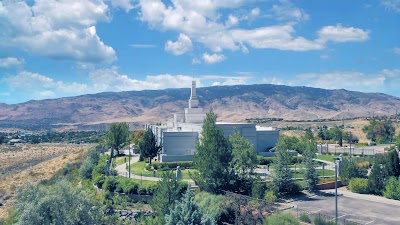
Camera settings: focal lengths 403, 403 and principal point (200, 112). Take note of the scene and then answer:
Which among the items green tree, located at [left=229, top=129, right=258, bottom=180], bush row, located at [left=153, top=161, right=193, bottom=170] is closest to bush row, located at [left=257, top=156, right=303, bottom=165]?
bush row, located at [left=153, top=161, right=193, bottom=170]

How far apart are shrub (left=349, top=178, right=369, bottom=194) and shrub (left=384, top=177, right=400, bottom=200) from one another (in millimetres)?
1817

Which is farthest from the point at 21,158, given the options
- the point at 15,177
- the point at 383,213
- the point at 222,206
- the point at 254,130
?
the point at 383,213

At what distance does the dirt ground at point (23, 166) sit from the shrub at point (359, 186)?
3045 centimetres

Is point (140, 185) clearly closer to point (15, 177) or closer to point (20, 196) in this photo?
point (20, 196)

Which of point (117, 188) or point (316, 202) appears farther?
point (117, 188)

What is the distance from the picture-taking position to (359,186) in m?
37.2

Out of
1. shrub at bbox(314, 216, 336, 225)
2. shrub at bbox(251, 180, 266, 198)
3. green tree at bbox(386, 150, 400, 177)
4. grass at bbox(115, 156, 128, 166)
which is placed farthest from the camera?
grass at bbox(115, 156, 128, 166)

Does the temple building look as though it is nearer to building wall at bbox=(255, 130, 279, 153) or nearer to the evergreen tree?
building wall at bbox=(255, 130, 279, 153)

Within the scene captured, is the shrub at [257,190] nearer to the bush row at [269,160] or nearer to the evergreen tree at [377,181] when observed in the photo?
the evergreen tree at [377,181]

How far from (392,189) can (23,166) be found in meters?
62.8

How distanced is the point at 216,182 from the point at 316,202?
334 inches

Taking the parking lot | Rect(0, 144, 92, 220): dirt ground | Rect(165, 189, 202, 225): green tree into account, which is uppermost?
Rect(165, 189, 202, 225): green tree

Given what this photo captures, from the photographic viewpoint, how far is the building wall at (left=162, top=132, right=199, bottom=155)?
56312mm

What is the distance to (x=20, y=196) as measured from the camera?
27891 mm
